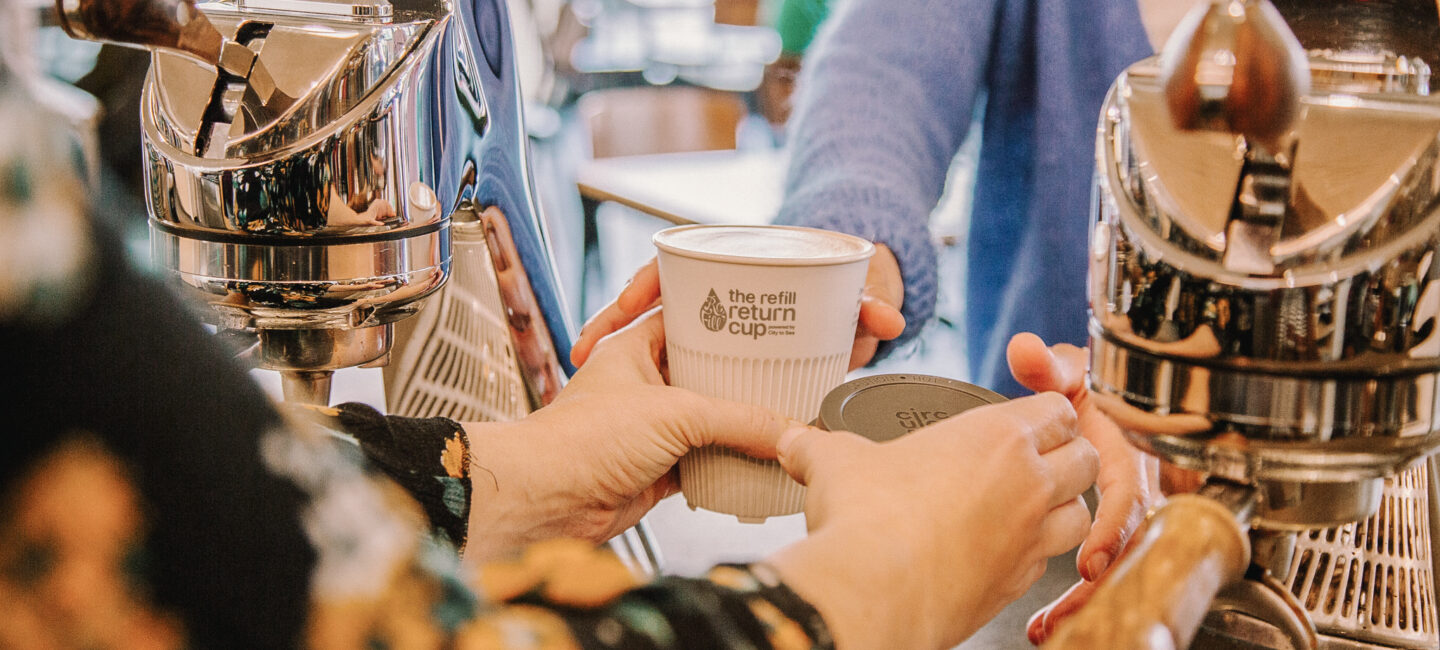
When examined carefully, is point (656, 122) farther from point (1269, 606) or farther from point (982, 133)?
point (1269, 606)

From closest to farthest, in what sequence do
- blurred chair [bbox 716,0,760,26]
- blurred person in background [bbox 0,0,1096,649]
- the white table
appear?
blurred person in background [bbox 0,0,1096,649] < the white table < blurred chair [bbox 716,0,760,26]

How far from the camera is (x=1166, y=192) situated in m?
0.31

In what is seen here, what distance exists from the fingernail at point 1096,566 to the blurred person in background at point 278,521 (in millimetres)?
19

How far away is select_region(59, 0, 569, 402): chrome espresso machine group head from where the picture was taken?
48 centimetres

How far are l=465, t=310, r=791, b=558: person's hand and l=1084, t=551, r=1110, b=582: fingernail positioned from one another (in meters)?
0.19

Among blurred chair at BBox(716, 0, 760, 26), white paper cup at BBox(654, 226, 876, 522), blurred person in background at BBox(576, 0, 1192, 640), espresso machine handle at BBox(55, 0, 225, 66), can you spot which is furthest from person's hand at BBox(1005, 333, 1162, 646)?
blurred chair at BBox(716, 0, 760, 26)

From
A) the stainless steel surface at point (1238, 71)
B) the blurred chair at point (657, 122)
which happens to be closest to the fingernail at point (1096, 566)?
the stainless steel surface at point (1238, 71)

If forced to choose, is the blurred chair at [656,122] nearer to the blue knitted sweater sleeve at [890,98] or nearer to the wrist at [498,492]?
the blue knitted sweater sleeve at [890,98]

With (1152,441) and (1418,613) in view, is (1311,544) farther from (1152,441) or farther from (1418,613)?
(1152,441)

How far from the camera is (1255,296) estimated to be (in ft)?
0.98

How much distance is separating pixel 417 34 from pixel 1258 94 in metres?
0.41

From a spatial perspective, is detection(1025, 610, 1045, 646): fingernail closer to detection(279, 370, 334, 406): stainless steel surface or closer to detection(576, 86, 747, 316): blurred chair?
detection(279, 370, 334, 406): stainless steel surface

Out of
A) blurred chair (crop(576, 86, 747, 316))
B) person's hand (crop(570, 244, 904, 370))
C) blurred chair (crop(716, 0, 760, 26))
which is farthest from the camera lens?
blurred chair (crop(716, 0, 760, 26))

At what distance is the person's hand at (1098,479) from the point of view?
1.44 feet
